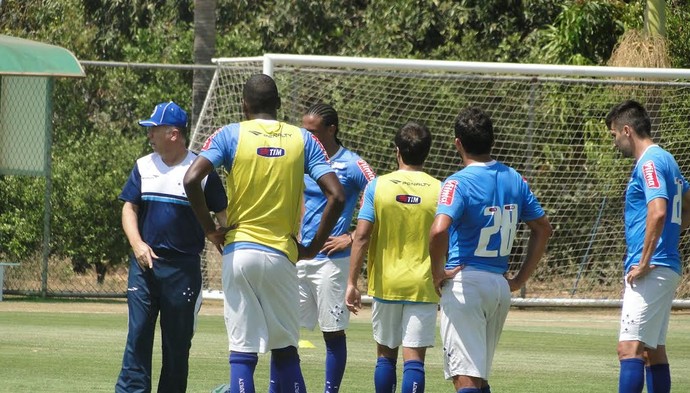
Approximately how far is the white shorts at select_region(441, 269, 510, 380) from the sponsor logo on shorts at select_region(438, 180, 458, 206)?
0.43 metres

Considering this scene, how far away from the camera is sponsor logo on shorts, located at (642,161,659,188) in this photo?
324 inches

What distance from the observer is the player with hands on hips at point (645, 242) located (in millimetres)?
8211

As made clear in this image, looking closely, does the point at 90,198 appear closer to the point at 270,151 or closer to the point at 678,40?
the point at 678,40

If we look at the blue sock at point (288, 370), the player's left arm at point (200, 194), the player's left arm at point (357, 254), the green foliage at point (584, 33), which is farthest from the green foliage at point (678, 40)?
the player's left arm at point (200, 194)

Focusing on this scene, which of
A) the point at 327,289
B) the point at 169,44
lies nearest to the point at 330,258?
the point at 327,289

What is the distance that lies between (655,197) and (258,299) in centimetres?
275

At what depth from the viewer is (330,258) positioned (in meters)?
9.59

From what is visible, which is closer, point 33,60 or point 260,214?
point 260,214

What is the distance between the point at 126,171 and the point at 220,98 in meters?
1.90

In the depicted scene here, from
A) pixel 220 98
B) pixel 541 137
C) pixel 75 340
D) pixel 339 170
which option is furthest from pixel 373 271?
pixel 541 137

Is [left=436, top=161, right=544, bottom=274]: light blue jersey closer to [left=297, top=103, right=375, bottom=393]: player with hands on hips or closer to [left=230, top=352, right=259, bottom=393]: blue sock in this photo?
[left=230, top=352, right=259, bottom=393]: blue sock

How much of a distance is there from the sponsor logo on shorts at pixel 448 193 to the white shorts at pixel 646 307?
1.87 meters

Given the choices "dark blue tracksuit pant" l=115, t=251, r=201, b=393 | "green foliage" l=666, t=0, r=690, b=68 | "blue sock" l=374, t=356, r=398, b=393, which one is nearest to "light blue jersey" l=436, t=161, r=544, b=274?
"blue sock" l=374, t=356, r=398, b=393

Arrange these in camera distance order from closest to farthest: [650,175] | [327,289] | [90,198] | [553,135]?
[650,175]
[327,289]
[90,198]
[553,135]
